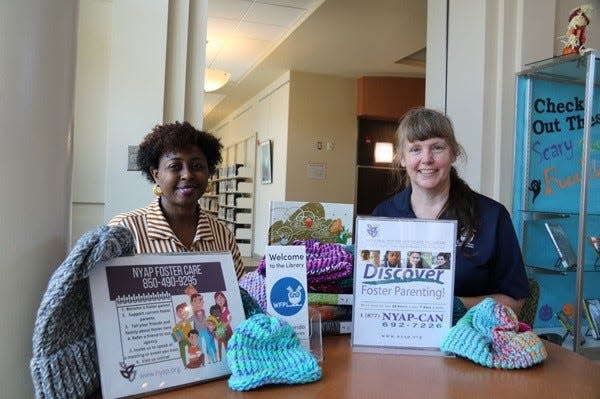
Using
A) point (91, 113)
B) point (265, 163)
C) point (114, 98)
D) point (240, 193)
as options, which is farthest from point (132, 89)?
point (240, 193)

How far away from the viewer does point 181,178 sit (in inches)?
65.2

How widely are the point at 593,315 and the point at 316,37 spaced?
13.5 ft

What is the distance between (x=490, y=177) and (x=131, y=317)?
2602mm

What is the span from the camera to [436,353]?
0.90 meters

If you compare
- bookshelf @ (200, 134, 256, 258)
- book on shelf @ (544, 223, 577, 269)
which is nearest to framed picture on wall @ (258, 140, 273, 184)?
bookshelf @ (200, 134, 256, 258)

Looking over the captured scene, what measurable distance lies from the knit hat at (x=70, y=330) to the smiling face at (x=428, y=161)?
3.03ft

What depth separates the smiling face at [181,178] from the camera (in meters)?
1.65

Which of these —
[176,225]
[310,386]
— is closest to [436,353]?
[310,386]

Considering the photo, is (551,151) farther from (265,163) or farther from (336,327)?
(265,163)

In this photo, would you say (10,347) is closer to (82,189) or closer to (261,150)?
(82,189)

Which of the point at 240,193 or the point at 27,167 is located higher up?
the point at 240,193

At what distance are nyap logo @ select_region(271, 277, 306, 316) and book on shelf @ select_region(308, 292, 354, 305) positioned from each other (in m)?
0.12

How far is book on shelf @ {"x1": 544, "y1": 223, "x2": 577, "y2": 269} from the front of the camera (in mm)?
2713

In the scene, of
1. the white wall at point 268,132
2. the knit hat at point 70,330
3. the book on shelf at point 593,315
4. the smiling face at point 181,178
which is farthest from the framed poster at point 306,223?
the white wall at point 268,132
